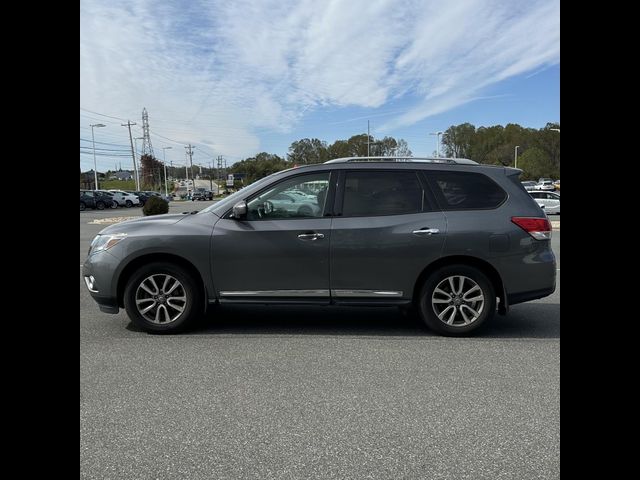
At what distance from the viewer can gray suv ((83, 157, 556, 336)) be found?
520 cm

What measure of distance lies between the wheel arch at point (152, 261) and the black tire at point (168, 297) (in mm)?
45

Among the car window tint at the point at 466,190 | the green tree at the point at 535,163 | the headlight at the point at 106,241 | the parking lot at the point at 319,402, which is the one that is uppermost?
the green tree at the point at 535,163

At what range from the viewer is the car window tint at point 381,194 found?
17.5ft

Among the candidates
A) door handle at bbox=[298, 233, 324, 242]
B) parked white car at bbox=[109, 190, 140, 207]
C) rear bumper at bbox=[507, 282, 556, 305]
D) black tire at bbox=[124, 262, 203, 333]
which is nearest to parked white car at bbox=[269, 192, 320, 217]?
door handle at bbox=[298, 233, 324, 242]

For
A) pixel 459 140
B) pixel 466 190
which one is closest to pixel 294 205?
pixel 466 190

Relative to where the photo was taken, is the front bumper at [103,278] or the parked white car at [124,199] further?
the parked white car at [124,199]

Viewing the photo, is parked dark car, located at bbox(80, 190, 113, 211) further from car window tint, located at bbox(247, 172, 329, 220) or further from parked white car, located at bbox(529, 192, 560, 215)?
car window tint, located at bbox(247, 172, 329, 220)

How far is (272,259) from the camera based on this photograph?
17.1 ft

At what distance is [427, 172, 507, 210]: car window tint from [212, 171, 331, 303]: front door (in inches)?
50.6

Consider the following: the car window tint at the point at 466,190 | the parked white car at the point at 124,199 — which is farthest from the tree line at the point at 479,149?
the car window tint at the point at 466,190

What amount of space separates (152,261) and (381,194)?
255cm

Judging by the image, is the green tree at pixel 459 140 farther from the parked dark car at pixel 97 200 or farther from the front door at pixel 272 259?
the front door at pixel 272 259
